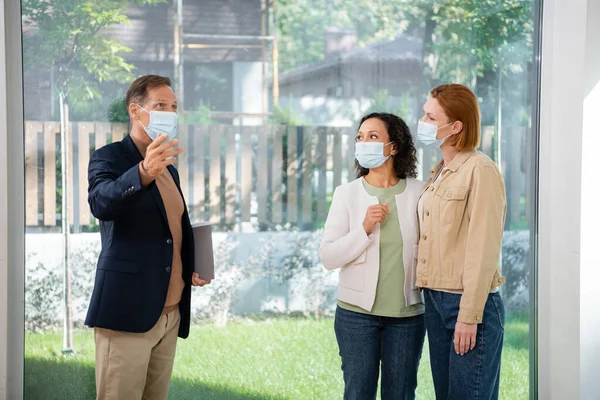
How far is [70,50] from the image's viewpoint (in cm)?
302

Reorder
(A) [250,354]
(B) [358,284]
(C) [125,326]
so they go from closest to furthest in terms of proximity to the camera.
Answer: (C) [125,326], (B) [358,284], (A) [250,354]

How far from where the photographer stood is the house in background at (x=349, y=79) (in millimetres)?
3195

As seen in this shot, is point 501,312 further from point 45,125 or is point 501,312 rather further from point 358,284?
point 45,125

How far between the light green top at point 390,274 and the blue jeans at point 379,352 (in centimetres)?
3

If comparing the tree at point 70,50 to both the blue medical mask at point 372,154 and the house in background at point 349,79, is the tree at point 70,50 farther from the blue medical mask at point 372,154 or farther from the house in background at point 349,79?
the blue medical mask at point 372,154

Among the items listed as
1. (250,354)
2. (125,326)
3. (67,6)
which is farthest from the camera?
(250,354)

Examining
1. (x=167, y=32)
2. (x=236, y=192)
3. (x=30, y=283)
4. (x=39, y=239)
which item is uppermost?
(x=167, y=32)

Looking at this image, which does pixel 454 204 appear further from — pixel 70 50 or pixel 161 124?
pixel 70 50

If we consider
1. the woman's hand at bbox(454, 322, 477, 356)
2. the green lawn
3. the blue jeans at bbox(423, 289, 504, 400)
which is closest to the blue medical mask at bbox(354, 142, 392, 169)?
the blue jeans at bbox(423, 289, 504, 400)

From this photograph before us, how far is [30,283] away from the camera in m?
3.02

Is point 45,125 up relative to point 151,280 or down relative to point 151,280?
up

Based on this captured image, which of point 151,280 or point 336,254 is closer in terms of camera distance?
point 151,280

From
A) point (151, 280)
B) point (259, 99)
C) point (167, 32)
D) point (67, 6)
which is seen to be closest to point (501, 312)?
point (151, 280)

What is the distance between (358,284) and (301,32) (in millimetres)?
1315
